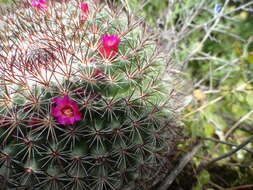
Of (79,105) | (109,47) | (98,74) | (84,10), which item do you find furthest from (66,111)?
(84,10)

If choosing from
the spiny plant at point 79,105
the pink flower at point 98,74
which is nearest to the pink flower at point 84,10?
the spiny plant at point 79,105

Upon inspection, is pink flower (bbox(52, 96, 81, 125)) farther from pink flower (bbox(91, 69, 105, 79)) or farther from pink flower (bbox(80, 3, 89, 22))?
pink flower (bbox(80, 3, 89, 22))

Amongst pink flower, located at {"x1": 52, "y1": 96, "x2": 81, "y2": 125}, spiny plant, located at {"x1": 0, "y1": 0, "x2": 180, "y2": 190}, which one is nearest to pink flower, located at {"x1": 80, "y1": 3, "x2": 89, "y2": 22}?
spiny plant, located at {"x1": 0, "y1": 0, "x2": 180, "y2": 190}

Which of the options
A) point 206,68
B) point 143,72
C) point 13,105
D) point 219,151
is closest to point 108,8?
point 143,72

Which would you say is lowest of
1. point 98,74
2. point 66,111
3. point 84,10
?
point 66,111

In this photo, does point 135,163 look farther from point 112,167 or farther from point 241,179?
point 241,179

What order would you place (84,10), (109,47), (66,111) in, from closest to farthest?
(66,111)
(109,47)
(84,10)

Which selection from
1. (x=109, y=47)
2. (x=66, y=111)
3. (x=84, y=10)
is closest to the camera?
(x=66, y=111)

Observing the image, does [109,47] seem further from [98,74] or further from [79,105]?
[79,105]
